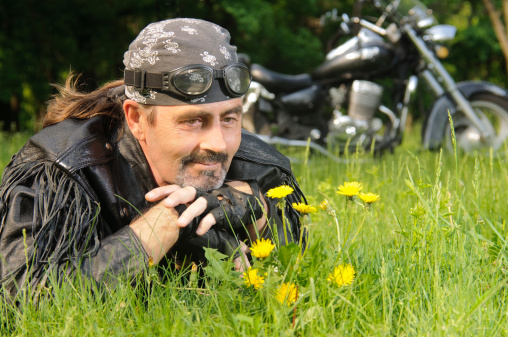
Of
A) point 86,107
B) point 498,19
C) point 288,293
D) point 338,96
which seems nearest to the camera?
point 288,293

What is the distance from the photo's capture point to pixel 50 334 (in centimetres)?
177

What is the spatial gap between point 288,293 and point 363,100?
187 inches

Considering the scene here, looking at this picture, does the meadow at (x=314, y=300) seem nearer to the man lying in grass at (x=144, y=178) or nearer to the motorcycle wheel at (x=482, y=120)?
the man lying in grass at (x=144, y=178)

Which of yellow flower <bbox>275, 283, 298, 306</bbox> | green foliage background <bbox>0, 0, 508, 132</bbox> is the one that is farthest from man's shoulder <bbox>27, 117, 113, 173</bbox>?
green foliage background <bbox>0, 0, 508, 132</bbox>

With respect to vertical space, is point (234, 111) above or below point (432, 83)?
above

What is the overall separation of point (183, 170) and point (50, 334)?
760mm

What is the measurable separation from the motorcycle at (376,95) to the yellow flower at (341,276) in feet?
14.0

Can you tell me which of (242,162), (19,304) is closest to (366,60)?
(242,162)

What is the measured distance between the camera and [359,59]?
6.11 metres

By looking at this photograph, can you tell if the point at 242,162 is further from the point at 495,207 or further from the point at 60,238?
the point at 495,207

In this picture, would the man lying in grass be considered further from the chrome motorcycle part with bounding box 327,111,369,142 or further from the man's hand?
the chrome motorcycle part with bounding box 327,111,369,142

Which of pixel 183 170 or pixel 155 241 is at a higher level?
pixel 183 170

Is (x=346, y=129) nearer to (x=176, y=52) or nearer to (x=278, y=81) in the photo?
(x=278, y=81)

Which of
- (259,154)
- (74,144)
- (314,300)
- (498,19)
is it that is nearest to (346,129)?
(259,154)
